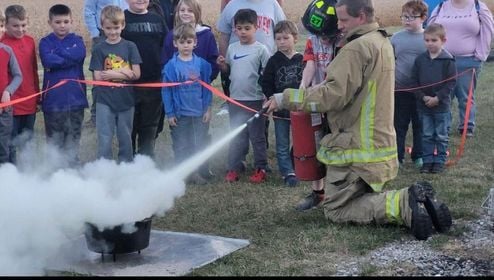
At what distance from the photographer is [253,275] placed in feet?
16.8

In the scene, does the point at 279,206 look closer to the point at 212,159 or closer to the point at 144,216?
the point at 144,216

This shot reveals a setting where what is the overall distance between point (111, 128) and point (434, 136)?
349cm

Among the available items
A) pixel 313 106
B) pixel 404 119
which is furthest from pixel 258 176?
pixel 313 106

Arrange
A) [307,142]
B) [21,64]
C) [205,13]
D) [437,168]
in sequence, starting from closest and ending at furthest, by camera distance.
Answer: [307,142], [21,64], [437,168], [205,13]

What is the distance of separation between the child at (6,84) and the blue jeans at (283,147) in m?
2.66

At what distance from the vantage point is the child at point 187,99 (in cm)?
788

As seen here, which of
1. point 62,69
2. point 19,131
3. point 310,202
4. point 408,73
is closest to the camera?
point 310,202

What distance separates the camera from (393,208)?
6074 millimetres

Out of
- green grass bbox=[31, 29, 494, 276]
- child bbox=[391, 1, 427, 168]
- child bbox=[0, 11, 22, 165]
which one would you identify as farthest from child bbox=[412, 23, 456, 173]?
child bbox=[0, 11, 22, 165]

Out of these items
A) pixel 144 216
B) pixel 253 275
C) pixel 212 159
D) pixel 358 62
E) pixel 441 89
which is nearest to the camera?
pixel 253 275

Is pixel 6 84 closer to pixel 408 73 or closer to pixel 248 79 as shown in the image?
pixel 248 79

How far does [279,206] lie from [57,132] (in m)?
2.48

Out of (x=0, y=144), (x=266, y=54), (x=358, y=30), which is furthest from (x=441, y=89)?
(x=0, y=144)

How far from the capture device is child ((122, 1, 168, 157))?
8102mm
